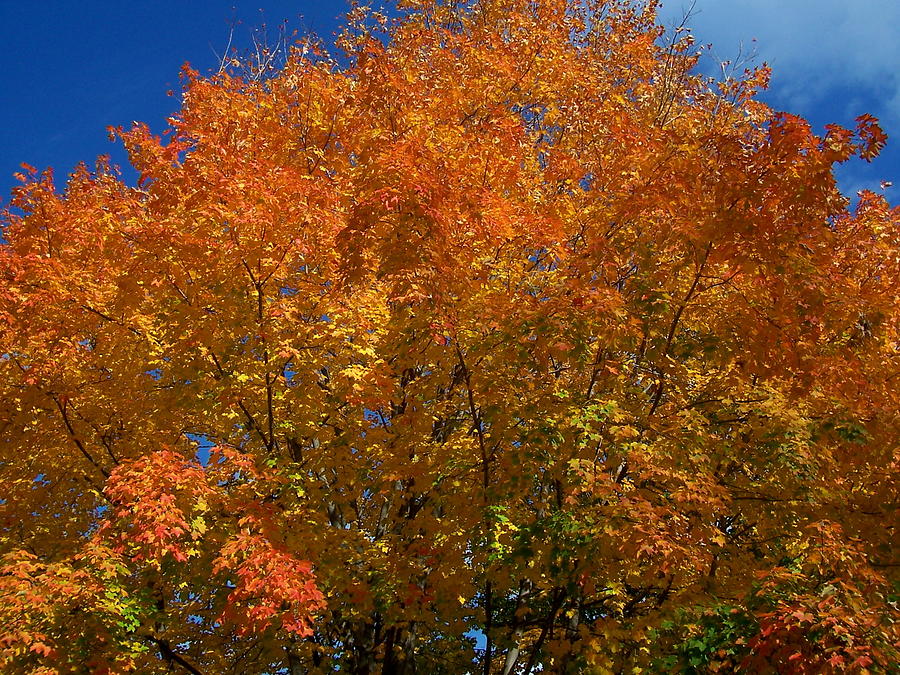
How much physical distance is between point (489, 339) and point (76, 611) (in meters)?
5.77

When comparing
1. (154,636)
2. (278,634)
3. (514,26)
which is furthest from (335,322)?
(514,26)

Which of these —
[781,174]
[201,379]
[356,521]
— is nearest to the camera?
[781,174]

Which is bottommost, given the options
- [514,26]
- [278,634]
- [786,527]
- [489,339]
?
[278,634]

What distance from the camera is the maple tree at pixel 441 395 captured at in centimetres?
696

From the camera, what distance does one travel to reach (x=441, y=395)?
9.89 meters

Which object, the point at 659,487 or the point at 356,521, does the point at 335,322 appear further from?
the point at 659,487

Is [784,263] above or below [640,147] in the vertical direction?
below

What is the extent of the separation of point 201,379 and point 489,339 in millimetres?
3748

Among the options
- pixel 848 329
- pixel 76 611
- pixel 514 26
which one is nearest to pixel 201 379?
pixel 76 611

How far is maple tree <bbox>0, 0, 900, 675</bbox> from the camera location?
22.9 ft

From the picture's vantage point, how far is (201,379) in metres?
8.45

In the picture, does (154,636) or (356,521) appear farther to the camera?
(356,521)

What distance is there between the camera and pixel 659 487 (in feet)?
29.2

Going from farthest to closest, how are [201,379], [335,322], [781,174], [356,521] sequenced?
[356,521], [335,322], [201,379], [781,174]
